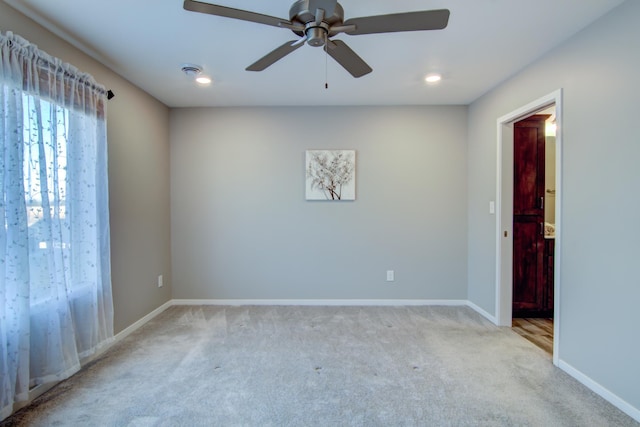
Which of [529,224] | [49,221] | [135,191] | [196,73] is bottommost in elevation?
[529,224]

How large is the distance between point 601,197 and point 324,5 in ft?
6.87

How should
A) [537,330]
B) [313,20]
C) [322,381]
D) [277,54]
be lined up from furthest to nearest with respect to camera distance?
[537,330] < [322,381] < [277,54] < [313,20]

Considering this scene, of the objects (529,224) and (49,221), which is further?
(529,224)

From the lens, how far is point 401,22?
4.98 feet

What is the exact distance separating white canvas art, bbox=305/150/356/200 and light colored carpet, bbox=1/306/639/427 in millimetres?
1516

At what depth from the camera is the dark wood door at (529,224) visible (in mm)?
3340

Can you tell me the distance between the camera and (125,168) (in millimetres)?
2988

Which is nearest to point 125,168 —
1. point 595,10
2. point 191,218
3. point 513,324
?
point 191,218

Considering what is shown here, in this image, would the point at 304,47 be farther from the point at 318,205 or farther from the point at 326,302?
the point at 326,302

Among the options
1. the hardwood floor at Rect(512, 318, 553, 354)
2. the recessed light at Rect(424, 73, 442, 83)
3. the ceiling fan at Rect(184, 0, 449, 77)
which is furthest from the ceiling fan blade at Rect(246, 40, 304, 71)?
the hardwood floor at Rect(512, 318, 553, 354)

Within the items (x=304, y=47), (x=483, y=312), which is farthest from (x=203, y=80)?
(x=483, y=312)

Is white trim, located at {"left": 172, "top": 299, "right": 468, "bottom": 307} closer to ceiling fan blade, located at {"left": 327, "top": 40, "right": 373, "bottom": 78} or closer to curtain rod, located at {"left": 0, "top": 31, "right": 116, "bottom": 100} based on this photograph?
curtain rod, located at {"left": 0, "top": 31, "right": 116, "bottom": 100}

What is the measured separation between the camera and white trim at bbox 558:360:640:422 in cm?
183

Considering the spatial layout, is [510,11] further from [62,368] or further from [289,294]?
[62,368]
